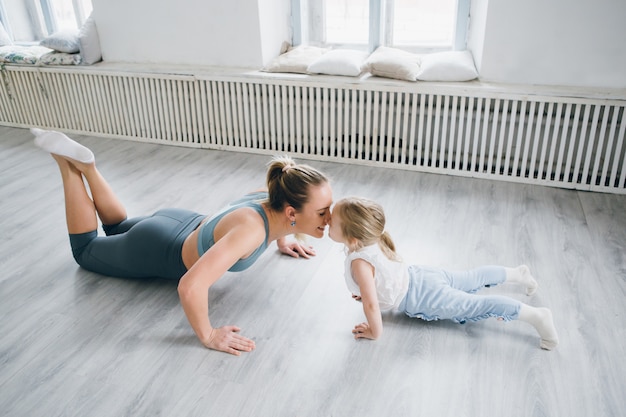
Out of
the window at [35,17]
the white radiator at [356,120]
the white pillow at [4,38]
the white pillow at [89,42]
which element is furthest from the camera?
the window at [35,17]

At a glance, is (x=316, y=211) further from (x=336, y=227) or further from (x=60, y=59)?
(x=60, y=59)

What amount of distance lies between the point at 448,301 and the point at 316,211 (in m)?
0.60

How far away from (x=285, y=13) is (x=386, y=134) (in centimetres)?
125

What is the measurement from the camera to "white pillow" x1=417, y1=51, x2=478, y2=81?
123 inches

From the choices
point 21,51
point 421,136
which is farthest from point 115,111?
point 421,136

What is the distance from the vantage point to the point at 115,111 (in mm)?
4102

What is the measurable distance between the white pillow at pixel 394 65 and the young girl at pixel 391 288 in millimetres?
1666

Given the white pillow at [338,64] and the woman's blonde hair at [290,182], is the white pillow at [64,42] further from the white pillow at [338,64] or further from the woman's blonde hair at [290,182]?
the woman's blonde hair at [290,182]

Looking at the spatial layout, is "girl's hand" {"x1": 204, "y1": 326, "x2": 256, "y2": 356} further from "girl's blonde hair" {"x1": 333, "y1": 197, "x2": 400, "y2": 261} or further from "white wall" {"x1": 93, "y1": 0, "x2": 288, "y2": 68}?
"white wall" {"x1": 93, "y1": 0, "x2": 288, "y2": 68}

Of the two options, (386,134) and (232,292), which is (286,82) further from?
(232,292)

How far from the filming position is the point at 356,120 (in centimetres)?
345

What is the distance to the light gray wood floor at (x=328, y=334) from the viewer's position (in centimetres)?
165

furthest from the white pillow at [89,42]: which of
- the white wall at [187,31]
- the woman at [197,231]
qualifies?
the woman at [197,231]

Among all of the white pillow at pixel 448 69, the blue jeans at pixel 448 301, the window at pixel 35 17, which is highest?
the window at pixel 35 17
